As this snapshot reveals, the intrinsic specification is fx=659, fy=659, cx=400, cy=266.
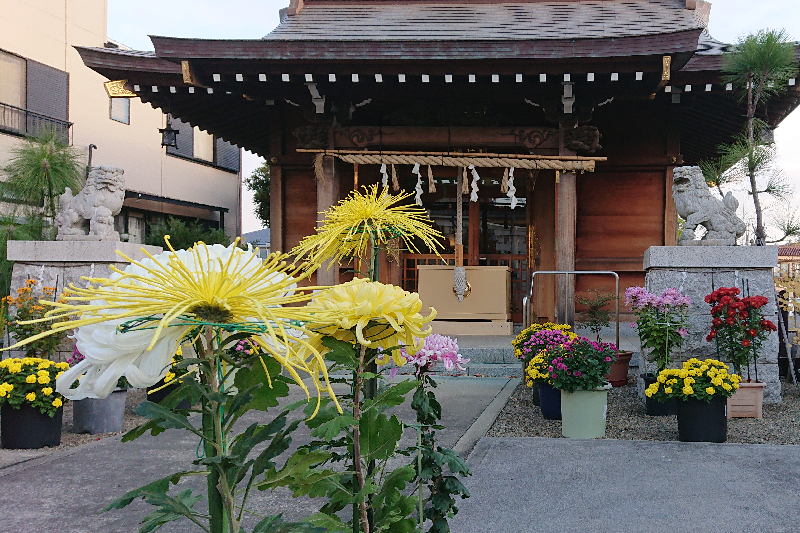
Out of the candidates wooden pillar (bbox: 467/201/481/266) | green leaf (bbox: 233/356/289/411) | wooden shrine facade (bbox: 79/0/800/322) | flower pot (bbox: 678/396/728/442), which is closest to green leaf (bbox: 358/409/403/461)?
green leaf (bbox: 233/356/289/411)

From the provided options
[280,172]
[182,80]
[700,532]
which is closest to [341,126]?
[280,172]

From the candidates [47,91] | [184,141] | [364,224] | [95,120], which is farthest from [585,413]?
[184,141]

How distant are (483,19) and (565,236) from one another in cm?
523

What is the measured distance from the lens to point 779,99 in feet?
33.9

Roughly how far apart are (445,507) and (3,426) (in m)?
4.34

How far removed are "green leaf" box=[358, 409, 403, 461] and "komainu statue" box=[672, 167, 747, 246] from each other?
624 cm

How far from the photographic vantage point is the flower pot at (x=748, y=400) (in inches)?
249

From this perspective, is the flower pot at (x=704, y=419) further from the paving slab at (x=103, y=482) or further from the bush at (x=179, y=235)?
the bush at (x=179, y=235)

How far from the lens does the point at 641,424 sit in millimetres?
6105

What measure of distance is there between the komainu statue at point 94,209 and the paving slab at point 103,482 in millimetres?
3128


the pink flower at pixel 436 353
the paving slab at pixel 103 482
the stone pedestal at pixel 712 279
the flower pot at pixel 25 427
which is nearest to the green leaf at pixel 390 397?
the pink flower at pixel 436 353

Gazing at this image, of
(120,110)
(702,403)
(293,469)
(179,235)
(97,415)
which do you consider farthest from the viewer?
(120,110)

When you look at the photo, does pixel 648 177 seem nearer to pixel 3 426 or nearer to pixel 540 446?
pixel 540 446

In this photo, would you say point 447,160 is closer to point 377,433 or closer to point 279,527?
point 377,433
